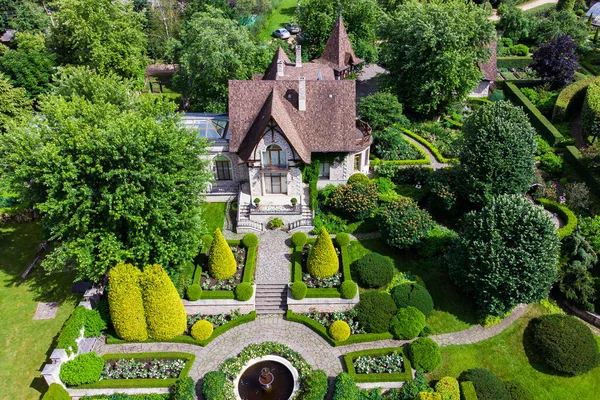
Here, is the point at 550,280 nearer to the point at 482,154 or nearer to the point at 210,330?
the point at 482,154

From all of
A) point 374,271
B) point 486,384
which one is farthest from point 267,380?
point 486,384

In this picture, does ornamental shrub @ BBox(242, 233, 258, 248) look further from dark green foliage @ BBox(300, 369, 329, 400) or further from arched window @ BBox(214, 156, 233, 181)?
dark green foliage @ BBox(300, 369, 329, 400)

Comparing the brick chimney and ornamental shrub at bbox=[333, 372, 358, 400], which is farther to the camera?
the brick chimney

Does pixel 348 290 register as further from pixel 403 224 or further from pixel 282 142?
pixel 282 142

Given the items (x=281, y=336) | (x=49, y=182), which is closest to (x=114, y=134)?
(x=49, y=182)

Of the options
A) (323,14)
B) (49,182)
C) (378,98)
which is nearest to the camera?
(49,182)

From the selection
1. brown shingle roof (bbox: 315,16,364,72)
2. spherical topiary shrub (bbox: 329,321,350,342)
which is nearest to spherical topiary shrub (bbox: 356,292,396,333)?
spherical topiary shrub (bbox: 329,321,350,342)

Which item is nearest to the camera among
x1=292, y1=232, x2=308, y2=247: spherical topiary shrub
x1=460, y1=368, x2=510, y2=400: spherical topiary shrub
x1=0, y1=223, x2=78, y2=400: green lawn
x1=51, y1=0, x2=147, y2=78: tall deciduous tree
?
x1=460, y1=368, x2=510, y2=400: spherical topiary shrub
